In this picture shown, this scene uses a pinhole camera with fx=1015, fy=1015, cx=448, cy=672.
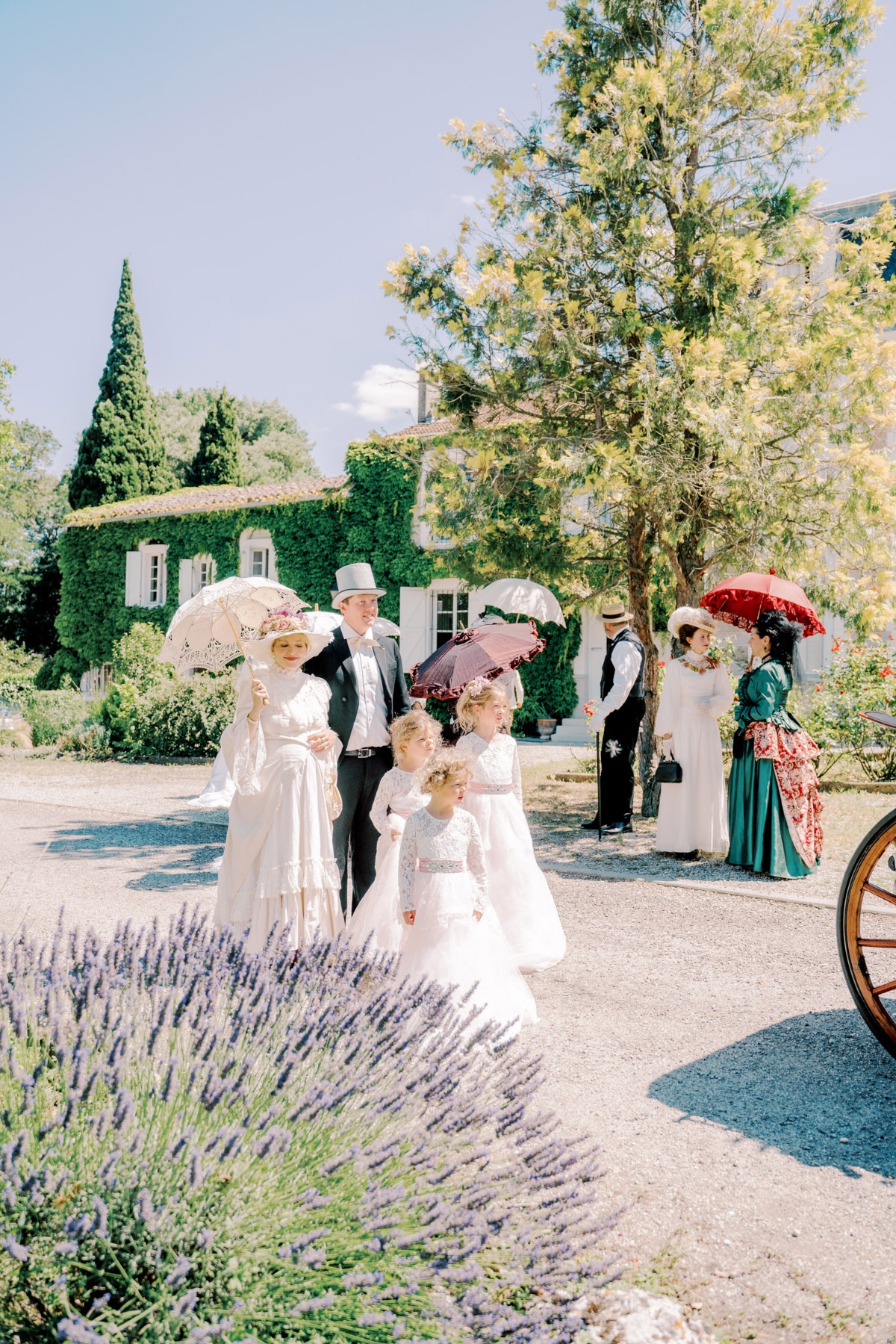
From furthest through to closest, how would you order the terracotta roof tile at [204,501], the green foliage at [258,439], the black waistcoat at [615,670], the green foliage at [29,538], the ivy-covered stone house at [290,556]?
1. the green foliage at [258,439]
2. the green foliage at [29,538]
3. the terracotta roof tile at [204,501]
4. the ivy-covered stone house at [290,556]
5. the black waistcoat at [615,670]

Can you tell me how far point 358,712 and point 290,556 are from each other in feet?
58.6

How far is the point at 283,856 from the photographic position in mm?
4613

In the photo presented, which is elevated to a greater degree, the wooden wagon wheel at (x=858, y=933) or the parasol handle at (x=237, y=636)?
the parasol handle at (x=237, y=636)

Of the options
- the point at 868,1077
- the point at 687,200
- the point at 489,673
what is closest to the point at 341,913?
the point at 489,673

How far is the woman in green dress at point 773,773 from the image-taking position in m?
7.18

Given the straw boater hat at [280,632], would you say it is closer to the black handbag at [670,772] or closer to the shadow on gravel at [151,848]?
the shadow on gravel at [151,848]

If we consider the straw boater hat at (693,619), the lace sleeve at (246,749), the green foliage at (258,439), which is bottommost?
the lace sleeve at (246,749)

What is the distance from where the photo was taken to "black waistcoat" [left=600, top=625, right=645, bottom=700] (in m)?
9.14

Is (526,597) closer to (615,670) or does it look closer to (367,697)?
(615,670)

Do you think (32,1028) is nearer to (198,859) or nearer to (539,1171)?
(539,1171)

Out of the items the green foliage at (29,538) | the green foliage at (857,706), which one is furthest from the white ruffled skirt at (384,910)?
the green foliage at (29,538)

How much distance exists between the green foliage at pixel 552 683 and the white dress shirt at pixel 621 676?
34.0ft

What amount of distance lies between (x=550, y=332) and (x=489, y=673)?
3903 mm

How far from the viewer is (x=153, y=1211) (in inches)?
70.0
